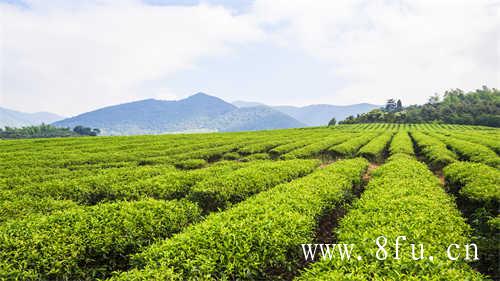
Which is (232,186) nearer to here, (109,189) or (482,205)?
(109,189)

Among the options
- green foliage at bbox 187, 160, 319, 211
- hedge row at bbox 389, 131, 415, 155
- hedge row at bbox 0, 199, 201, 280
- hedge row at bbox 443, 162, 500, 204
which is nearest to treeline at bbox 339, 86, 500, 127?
hedge row at bbox 389, 131, 415, 155

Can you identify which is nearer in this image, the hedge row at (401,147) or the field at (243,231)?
the field at (243,231)

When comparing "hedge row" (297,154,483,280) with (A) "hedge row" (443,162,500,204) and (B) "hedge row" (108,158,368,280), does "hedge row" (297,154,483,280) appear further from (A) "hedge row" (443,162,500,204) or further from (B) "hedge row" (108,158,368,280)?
(A) "hedge row" (443,162,500,204)

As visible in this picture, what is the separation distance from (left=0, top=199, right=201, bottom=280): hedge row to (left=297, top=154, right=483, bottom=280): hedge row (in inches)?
172

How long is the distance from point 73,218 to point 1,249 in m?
1.58

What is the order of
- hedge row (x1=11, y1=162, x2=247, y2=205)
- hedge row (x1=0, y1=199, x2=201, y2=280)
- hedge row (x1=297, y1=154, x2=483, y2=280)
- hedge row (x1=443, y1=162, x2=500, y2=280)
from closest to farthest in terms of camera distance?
hedge row (x1=297, y1=154, x2=483, y2=280) → hedge row (x1=0, y1=199, x2=201, y2=280) → hedge row (x1=443, y1=162, x2=500, y2=280) → hedge row (x1=11, y1=162, x2=247, y2=205)

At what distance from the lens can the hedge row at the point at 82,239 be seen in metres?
5.31

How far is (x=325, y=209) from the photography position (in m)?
8.77

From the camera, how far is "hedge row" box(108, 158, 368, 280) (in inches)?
191

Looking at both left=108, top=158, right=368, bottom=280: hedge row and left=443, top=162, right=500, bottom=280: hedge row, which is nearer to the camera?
left=108, top=158, right=368, bottom=280: hedge row

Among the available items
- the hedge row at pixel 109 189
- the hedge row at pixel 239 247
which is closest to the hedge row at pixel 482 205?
the hedge row at pixel 239 247

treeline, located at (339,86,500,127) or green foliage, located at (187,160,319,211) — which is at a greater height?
treeline, located at (339,86,500,127)

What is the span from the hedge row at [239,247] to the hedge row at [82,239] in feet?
4.50

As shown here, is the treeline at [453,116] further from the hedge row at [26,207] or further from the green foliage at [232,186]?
the hedge row at [26,207]
